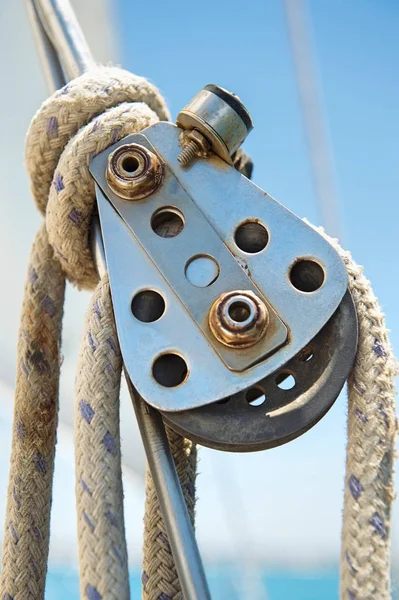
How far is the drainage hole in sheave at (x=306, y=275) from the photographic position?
22.9 inches

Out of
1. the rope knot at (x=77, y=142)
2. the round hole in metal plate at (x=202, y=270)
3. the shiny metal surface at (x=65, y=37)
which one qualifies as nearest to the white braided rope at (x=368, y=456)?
the round hole in metal plate at (x=202, y=270)

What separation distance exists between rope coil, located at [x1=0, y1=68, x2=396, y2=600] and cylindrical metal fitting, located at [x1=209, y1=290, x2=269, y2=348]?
0.09 m

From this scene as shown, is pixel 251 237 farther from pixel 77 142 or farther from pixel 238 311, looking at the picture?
pixel 77 142

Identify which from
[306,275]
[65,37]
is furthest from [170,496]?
[65,37]

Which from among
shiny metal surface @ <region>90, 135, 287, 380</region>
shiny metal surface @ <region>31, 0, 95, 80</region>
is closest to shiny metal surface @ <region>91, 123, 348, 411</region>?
shiny metal surface @ <region>90, 135, 287, 380</region>

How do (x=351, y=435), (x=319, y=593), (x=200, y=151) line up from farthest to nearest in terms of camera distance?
(x=319, y=593)
(x=200, y=151)
(x=351, y=435)

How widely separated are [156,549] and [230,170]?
347 millimetres

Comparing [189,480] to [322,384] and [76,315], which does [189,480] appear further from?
[76,315]

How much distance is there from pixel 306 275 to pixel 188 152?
0.53 feet

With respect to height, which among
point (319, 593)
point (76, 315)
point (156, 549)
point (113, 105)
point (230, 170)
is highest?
point (76, 315)

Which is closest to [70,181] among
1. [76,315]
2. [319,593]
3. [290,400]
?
[290,400]

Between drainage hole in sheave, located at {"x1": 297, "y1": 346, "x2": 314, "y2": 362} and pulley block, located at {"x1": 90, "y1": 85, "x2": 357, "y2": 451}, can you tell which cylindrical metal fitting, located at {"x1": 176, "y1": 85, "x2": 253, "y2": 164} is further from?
drainage hole in sheave, located at {"x1": 297, "y1": 346, "x2": 314, "y2": 362}

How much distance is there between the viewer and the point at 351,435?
53 cm

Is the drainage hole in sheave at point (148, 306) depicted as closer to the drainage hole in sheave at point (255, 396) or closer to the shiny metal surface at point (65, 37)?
the drainage hole in sheave at point (255, 396)
